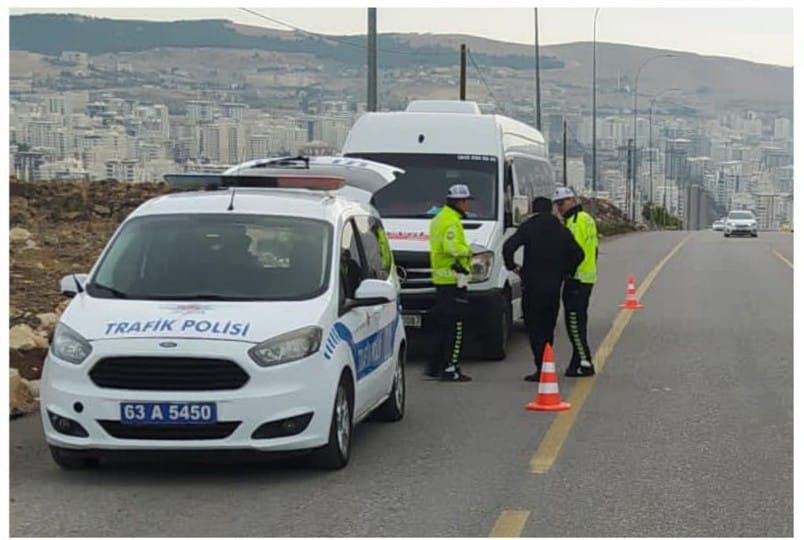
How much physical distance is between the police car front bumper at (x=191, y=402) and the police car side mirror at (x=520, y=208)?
7.20 meters

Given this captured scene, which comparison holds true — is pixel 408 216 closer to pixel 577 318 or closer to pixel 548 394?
pixel 577 318

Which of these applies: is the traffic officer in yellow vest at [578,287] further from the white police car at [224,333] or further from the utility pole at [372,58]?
the utility pole at [372,58]

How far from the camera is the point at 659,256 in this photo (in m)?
38.3

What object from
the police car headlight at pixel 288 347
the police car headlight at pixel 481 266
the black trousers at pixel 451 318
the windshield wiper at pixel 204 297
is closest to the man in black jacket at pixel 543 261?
the black trousers at pixel 451 318

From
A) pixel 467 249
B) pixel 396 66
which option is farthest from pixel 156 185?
pixel 467 249

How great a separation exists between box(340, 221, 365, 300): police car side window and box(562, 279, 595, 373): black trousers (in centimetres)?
356

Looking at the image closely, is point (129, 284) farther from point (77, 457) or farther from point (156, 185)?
point (156, 185)

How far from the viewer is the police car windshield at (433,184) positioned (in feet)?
47.3

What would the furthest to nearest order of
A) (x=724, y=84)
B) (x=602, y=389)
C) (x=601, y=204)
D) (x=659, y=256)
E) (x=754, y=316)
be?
1. (x=724, y=84)
2. (x=601, y=204)
3. (x=659, y=256)
4. (x=754, y=316)
5. (x=602, y=389)

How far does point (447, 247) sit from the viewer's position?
1221 cm

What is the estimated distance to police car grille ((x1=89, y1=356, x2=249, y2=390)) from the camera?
7820 millimetres

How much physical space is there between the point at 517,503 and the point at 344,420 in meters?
1.45

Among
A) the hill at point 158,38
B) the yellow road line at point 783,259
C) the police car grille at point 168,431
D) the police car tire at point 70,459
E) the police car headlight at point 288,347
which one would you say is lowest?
the yellow road line at point 783,259

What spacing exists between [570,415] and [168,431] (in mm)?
3816
